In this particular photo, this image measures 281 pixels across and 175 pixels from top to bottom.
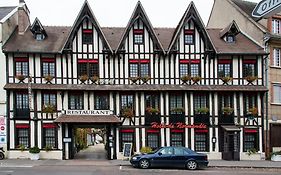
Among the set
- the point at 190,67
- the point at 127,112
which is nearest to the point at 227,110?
the point at 190,67

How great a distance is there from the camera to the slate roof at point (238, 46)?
95.4ft

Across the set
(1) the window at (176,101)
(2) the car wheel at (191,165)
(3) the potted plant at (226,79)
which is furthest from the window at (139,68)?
(2) the car wheel at (191,165)

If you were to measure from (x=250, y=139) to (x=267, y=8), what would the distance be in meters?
27.3

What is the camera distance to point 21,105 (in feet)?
91.7

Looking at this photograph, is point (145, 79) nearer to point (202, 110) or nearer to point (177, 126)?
point (177, 126)

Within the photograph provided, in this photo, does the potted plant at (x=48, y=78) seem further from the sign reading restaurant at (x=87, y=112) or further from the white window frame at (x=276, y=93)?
the white window frame at (x=276, y=93)

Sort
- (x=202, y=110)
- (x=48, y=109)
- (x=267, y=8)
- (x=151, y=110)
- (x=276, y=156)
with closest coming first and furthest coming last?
(x=267, y=8)
(x=48, y=109)
(x=276, y=156)
(x=151, y=110)
(x=202, y=110)

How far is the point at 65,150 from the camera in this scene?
90.8ft

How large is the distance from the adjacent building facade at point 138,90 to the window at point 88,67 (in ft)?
0.26

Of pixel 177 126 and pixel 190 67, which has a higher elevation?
pixel 190 67

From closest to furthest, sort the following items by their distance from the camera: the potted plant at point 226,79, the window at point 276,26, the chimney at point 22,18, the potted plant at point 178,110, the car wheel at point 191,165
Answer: the car wheel at point 191,165, the potted plant at point 178,110, the potted plant at point 226,79, the chimney at point 22,18, the window at point 276,26

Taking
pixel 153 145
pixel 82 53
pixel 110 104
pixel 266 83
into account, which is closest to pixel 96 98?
pixel 110 104

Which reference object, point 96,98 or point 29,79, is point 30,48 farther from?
point 96,98

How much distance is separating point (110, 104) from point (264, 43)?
13829mm
